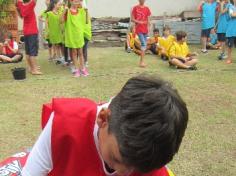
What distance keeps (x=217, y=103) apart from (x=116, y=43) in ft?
21.0

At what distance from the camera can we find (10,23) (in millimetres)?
11008

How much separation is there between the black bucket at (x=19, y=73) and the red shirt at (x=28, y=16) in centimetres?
76

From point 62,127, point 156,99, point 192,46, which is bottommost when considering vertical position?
point 192,46

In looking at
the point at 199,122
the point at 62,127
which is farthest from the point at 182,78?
the point at 62,127

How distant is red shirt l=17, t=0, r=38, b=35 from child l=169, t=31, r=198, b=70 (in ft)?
9.09

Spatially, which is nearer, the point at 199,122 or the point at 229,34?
the point at 199,122

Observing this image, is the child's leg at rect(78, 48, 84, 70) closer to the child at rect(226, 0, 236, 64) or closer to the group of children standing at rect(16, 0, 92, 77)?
the group of children standing at rect(16, 0, 92, 77)

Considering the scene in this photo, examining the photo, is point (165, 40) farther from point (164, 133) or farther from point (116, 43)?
point (164, 133)

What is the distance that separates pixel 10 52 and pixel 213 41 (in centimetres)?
536

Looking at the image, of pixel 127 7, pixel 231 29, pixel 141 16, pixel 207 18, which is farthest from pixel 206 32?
pixel 141 16

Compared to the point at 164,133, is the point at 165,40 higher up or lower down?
lower down

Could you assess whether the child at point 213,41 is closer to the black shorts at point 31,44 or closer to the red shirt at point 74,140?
the black shorts at point 31,44

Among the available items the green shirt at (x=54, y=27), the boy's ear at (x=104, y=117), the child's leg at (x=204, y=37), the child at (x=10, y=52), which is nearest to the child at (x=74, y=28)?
the green shirt at (x=54, y=27)

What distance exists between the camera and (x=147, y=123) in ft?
3.98
